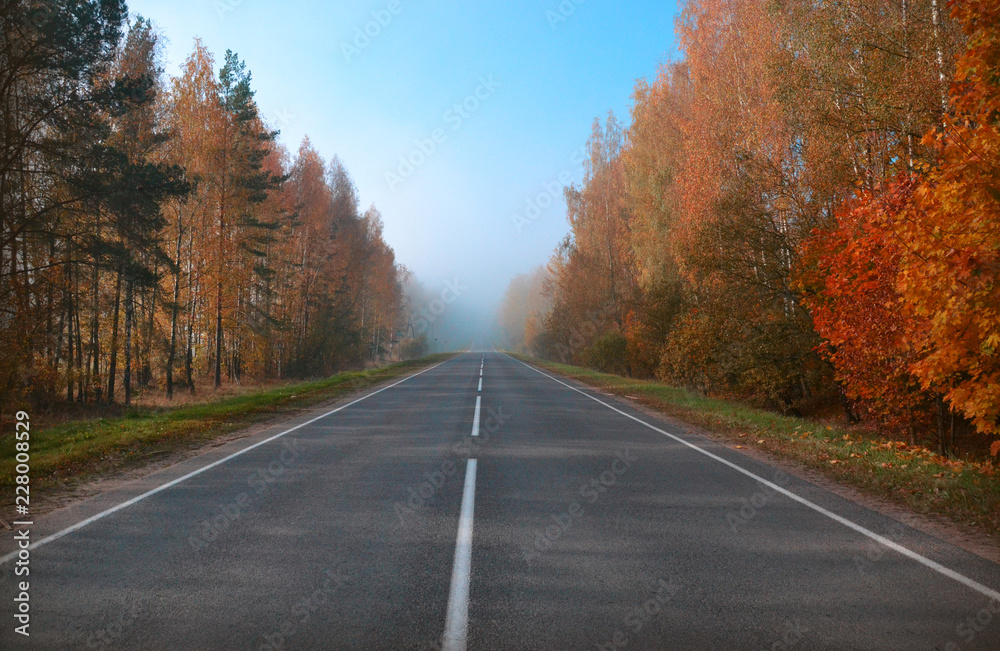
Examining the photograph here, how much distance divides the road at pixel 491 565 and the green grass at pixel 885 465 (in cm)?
87

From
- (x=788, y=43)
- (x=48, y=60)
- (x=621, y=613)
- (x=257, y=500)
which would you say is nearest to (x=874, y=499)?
(x=621, y=613)

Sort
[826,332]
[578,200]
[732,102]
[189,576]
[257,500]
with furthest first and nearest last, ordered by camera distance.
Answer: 1. [578,200]
2. [732,102]
3. [826,332]
4. [257,500]
5. [189,576]

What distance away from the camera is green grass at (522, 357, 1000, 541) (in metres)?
6.10

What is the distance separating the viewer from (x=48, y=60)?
1217 centimetres

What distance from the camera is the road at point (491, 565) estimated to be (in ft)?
11.1

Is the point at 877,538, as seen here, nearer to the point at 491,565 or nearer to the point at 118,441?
the point at 491,565

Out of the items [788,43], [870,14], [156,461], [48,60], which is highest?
[788,43]

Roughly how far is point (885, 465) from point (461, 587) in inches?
274

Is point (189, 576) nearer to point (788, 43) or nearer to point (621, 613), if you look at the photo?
point (621, 613)

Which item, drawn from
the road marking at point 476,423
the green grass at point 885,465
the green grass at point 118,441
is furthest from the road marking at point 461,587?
the green grass at point 118,441

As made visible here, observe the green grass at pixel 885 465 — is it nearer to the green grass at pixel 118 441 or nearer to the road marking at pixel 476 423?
the road marking at pixel 476 423

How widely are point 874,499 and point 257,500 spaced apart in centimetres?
697

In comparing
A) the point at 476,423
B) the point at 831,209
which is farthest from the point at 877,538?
the point at 831,209

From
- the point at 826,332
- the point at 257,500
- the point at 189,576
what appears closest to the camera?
the point at 189,576
